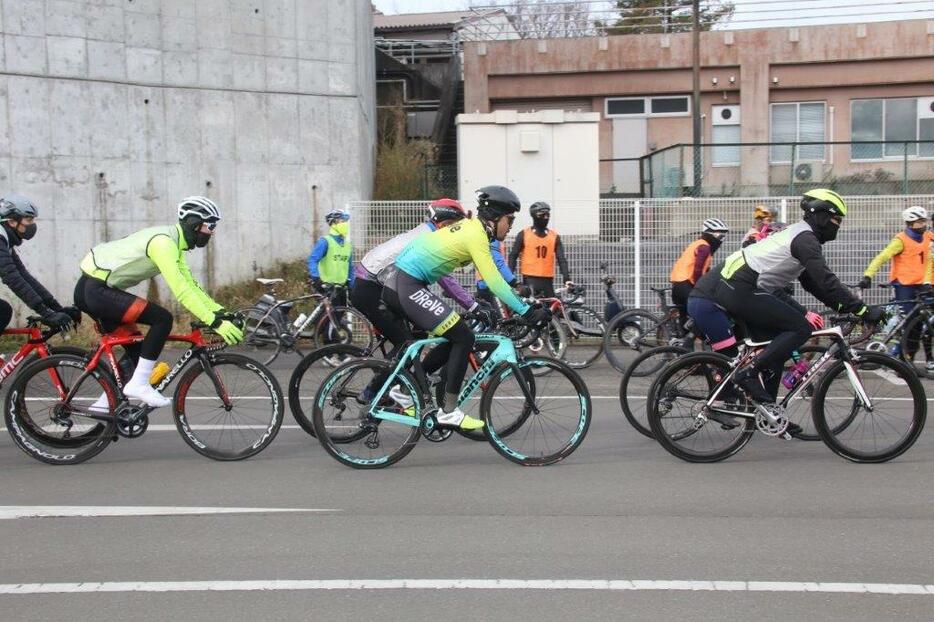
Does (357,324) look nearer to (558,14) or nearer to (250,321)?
(250,321)

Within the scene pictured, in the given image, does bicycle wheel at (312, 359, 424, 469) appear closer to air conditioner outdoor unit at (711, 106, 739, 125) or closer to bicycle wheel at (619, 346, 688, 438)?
bicycle wheel at (619, 346, 688, 438)

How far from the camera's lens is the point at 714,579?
16.7ft

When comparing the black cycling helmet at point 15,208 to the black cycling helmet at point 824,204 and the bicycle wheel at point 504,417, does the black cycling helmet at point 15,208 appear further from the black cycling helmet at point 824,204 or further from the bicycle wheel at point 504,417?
the black cycling helmet at point 824,204

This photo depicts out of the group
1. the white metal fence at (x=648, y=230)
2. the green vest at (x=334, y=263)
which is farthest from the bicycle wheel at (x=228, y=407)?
the white metal fence at (x=648, y=230)

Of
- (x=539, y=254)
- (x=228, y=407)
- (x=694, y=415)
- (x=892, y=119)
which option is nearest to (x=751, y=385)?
(x=694, y=415)

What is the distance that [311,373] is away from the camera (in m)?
8.38

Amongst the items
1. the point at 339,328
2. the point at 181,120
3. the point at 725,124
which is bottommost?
the point at 339,328

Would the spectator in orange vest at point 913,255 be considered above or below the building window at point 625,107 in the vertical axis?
below

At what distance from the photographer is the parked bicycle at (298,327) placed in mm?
13430

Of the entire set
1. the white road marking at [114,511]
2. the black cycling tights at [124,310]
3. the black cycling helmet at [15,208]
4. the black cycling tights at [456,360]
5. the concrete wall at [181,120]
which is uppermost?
the concrete wall at [181,120]

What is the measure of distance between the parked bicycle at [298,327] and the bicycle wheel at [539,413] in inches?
233

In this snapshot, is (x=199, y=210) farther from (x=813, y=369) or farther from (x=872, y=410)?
(x=872, y=410)

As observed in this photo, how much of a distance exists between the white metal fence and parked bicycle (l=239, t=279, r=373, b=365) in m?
3.10

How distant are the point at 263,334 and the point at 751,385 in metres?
7.60
